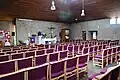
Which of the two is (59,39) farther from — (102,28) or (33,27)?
(102,28)

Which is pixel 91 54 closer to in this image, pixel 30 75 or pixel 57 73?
pixel 57 73

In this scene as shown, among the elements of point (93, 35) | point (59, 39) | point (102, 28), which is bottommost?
point (59, 39)

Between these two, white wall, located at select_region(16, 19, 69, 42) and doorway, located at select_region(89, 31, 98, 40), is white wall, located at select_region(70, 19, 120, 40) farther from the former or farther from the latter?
white wall, located at select_region(16, 19, 69, 42)

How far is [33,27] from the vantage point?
14.7 metres

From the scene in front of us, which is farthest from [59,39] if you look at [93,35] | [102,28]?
[102,28]

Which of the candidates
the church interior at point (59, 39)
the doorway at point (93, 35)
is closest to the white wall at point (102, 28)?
the church interior at point (59, 39)

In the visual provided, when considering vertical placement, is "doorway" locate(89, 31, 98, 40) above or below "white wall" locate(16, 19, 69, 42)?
below

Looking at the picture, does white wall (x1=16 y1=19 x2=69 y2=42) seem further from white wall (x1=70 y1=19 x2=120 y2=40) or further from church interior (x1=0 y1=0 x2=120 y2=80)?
white wall (x1=70 y1=19 x2=120 y2=40)

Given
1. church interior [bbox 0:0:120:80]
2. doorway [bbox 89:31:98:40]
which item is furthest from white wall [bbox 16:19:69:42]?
doorway [bbox 89:31:98:40]

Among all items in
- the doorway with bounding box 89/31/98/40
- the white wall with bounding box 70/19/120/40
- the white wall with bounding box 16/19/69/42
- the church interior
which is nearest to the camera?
the church interior

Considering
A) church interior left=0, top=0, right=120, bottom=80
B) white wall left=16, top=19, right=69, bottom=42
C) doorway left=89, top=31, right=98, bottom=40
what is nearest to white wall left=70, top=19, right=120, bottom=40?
church interior left=0, top=0, right=120, bottom=80

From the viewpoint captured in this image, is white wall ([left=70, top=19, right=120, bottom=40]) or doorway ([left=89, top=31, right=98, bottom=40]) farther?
doorway ([left=89, top=31, right=98, bottom=40])

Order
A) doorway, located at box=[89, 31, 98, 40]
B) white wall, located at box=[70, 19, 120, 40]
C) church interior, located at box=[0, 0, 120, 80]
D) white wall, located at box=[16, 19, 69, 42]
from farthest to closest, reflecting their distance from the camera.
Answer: doorway, located at box=[89, 31, 98, 40]
white wall, located at box=[16, 19, 69, 42]
white wall, located at box=[70, 19, 120, 40]
church interior, located at box=[0, 0, 120, 80]

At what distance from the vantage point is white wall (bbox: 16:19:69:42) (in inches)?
534
